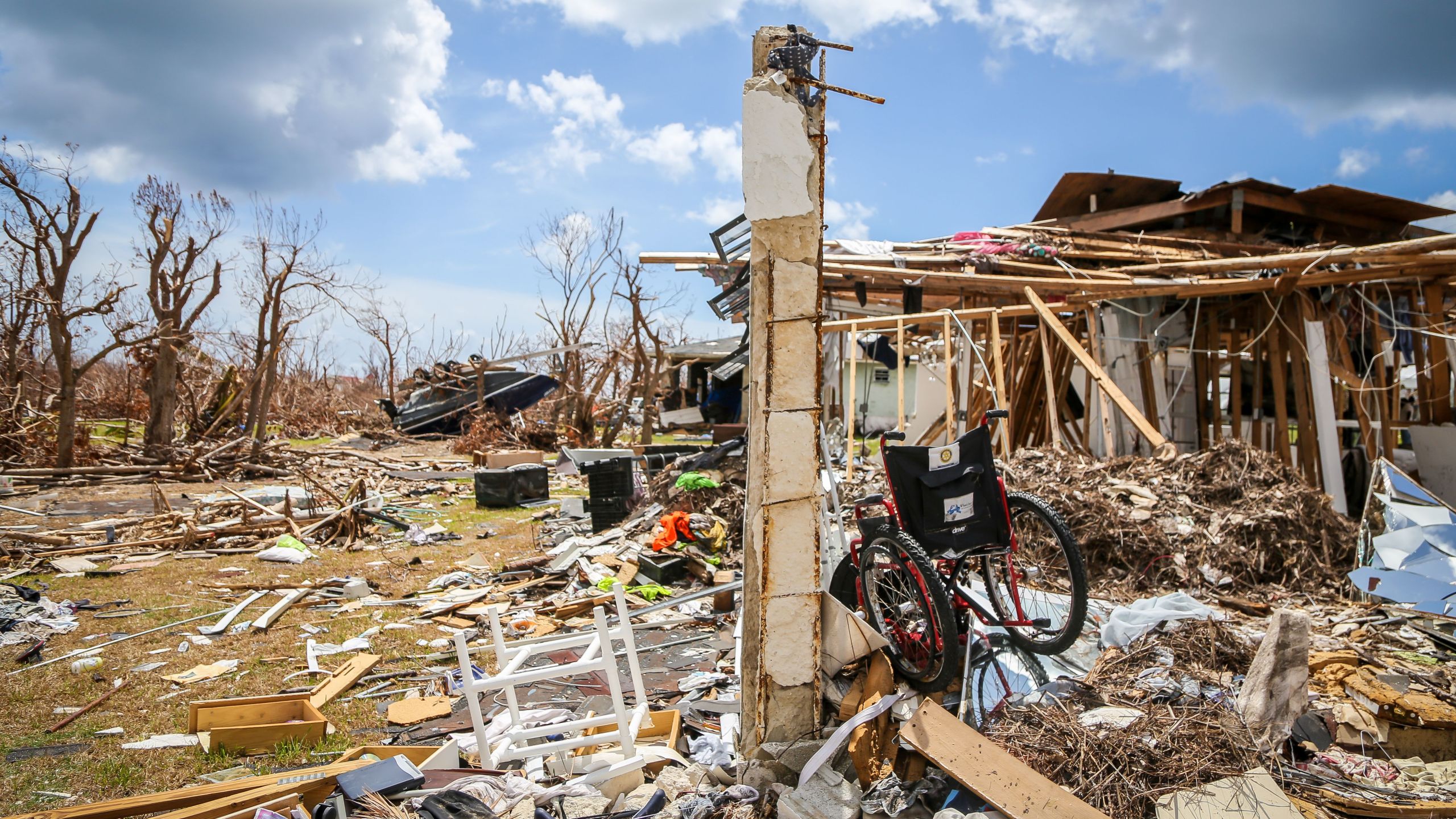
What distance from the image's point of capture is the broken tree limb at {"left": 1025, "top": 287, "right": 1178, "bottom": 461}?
725 cm

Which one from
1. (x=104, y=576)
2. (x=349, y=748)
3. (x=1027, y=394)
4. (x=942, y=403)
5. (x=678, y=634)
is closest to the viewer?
(x=349, y=748)

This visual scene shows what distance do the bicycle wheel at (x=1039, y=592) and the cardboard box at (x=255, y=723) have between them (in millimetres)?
3731

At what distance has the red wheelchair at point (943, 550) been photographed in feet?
13.6

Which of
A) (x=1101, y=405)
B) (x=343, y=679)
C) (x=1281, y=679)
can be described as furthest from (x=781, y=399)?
(x=1101, y=405)

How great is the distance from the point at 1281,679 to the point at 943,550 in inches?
61.4

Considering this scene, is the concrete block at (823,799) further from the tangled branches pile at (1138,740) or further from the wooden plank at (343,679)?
the wooden plank at (343,679)

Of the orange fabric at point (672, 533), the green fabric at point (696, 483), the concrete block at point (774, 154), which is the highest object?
the concrete block at point (774, 154)

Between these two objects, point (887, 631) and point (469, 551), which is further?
point (469, 551)

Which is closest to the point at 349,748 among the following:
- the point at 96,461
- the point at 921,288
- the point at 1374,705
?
the point at 1374,705

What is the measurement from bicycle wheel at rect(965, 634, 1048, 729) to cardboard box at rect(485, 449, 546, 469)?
41.3 feet

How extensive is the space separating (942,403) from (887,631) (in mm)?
13471

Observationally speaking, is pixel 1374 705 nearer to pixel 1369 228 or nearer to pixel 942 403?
pixel 1369 228

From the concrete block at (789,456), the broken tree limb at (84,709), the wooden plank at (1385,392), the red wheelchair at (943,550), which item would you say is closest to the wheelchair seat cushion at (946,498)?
the red wheelchair at (943,550)

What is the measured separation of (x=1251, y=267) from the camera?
7.70 meters
